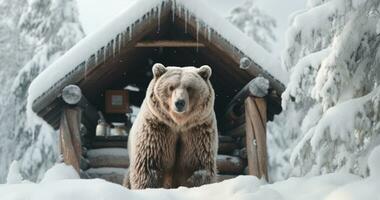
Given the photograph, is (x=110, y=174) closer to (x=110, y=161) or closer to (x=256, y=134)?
(x=110, y=161)

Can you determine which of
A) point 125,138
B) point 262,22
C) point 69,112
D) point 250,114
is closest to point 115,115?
point 125,138

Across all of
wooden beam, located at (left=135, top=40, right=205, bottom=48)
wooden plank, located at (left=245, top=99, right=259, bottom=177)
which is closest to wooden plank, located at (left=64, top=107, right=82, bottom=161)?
wooden beam, located at (left=135, top=40, right=205, bottom=48)

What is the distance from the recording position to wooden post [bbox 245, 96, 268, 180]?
9234mm

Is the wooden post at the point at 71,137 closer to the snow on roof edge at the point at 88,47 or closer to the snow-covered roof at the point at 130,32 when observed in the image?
the snow-covered roof at the point at 130,32

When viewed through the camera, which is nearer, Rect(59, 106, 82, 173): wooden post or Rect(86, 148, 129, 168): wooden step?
Rect(59, 106, 82, 173): wooden post

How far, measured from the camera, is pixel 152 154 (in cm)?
730

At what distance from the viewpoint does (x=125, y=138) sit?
10.7 metres

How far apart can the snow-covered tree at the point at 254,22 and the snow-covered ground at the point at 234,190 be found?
24236mm

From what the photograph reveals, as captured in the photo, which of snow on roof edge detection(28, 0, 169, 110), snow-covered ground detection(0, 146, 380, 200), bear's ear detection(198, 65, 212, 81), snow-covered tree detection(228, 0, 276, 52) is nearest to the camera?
snow-covered ground detection(0, 146, 380, 200)

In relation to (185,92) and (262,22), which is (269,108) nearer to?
(185,92)

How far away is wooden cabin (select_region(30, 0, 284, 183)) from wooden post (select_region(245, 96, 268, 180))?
15 mm

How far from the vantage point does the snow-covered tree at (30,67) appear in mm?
22781

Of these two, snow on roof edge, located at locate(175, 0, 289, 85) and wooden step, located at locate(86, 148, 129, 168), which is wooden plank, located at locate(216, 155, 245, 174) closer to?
wooden step, located at locate(86, 148, 129, 168)

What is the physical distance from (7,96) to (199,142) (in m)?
20.4
